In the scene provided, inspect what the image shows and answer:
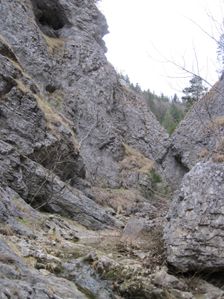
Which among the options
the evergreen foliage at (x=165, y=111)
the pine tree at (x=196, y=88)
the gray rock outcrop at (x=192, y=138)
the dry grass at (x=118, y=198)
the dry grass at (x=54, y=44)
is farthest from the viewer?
the evergreen foliage at (x=165, y=111)

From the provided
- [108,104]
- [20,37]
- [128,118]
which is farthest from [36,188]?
[128,118]

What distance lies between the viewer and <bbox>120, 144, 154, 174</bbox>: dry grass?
30109 millimetres

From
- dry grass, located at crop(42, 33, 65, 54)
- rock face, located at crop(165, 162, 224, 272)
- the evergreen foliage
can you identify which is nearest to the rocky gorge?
rock face, located at crop(165, 162, 224, 272)

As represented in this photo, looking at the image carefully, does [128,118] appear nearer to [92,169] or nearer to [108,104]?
[108,104]

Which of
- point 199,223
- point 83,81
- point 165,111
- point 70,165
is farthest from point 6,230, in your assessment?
point 165,111

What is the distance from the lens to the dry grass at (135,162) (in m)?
30.1

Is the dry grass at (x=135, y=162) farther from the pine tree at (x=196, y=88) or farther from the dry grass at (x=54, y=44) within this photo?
the pine tree at (x=196, y=88)

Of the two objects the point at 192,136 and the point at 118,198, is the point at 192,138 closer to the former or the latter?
the point at 192,136

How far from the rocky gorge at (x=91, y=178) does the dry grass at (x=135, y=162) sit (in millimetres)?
104

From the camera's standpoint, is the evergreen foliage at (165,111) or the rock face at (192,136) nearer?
the rock face at (192,136)

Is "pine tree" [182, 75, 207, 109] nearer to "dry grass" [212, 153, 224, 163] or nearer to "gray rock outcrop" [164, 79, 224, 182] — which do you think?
"dry grass" [212, 153, 224, 163]

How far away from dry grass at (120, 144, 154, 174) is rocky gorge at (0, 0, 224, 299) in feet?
0.34

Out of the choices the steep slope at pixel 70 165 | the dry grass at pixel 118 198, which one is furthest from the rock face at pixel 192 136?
the dry grass at pixel 118 198

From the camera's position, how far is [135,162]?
30906 mm
